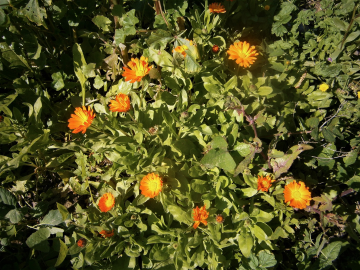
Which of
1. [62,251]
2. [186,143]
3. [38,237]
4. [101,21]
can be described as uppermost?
[101,21]

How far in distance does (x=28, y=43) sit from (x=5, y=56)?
0.82 feet

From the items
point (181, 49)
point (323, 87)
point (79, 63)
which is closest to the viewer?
point (181, 49)

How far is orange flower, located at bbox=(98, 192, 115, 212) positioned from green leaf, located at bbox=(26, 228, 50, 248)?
0.63m

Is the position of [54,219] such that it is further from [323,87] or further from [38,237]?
[323,87]

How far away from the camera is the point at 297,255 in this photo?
6.97 ft

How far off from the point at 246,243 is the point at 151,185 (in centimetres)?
78

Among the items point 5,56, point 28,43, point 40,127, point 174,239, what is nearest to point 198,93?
point 174,239

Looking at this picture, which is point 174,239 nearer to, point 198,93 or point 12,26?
point 198,93

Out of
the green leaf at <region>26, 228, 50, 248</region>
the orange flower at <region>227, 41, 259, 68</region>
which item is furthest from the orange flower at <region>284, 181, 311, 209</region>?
Result: the green leaf at <region>26, 228, 50, 248</region>

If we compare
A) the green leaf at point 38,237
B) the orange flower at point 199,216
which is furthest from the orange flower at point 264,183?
the green leaf at point 38,237

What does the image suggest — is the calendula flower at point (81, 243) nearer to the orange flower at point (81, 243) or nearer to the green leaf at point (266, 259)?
the orange flower at point (81, 243)

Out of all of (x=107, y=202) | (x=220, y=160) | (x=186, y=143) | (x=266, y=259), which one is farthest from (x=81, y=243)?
(x=266, y=259)

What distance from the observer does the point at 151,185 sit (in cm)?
186

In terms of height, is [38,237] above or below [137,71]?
below
